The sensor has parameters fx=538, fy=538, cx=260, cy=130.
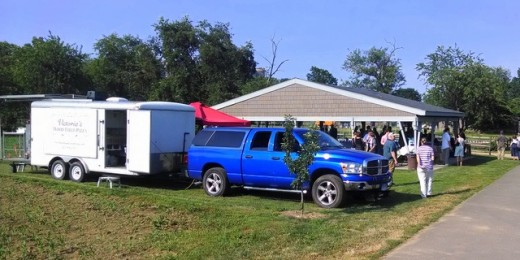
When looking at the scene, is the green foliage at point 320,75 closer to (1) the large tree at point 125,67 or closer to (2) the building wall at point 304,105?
(1) the large tree at point 125,67

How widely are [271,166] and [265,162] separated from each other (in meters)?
0.20

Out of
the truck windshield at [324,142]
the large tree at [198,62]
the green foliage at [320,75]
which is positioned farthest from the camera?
the green foliage at [320,75]

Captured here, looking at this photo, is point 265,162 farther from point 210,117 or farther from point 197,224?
point 210,117

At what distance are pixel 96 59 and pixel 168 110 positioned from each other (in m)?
53.7

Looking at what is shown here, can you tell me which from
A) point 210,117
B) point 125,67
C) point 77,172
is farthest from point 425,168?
point 125,67

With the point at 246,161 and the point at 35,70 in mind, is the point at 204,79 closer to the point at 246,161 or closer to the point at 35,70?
the point at 35,70

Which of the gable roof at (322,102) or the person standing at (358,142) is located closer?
the person standing at (358,142)

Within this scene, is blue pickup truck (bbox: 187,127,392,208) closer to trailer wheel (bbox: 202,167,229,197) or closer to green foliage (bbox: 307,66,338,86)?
trailer wheel (bbox: 202,167,229,197)

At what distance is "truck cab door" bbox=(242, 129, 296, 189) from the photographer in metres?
12.5

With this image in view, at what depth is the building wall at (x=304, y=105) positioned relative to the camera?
976 inches

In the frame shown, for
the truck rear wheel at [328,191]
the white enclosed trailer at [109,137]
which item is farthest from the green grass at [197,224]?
the white enclosed trailer at [109,137]

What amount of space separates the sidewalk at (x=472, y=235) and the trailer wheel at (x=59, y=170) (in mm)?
11549

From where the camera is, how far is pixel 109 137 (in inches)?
648

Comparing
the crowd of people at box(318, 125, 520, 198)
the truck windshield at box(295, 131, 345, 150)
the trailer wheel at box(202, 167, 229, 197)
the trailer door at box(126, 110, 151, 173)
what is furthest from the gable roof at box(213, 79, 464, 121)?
the trailer wheel at box(202, 167, 229, 197)
